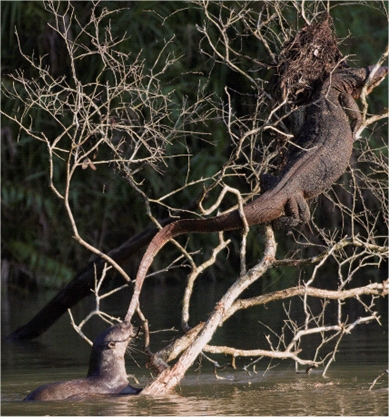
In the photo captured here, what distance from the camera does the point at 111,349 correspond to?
736 cm

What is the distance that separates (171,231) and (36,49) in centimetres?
987

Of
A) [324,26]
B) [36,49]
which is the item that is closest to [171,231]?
[324,26]

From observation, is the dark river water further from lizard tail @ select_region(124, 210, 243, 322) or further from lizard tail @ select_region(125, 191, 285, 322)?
lizard tail @ select_region(124, 210, 243, 322)

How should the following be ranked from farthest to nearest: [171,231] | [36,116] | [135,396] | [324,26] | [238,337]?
[36,116] < [238,337] < [324,26] < [171,231] < [135,396]

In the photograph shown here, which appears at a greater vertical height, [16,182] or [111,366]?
[16,182]

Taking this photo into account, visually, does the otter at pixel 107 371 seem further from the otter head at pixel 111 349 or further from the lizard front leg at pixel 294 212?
the lizard front leg at pixel 294 212

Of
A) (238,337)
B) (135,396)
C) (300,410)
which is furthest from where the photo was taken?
(238,337)

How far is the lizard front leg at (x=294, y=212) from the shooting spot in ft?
26.6

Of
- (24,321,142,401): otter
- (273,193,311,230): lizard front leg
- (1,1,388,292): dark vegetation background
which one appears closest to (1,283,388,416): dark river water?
(24,321,142,401): otter

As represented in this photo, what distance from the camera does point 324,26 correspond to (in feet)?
29.1

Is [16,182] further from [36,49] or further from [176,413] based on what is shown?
[176,413]

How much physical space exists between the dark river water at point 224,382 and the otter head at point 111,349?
0.15 metres

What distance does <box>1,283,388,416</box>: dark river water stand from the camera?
676 centimetres

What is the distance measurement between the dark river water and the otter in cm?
13
